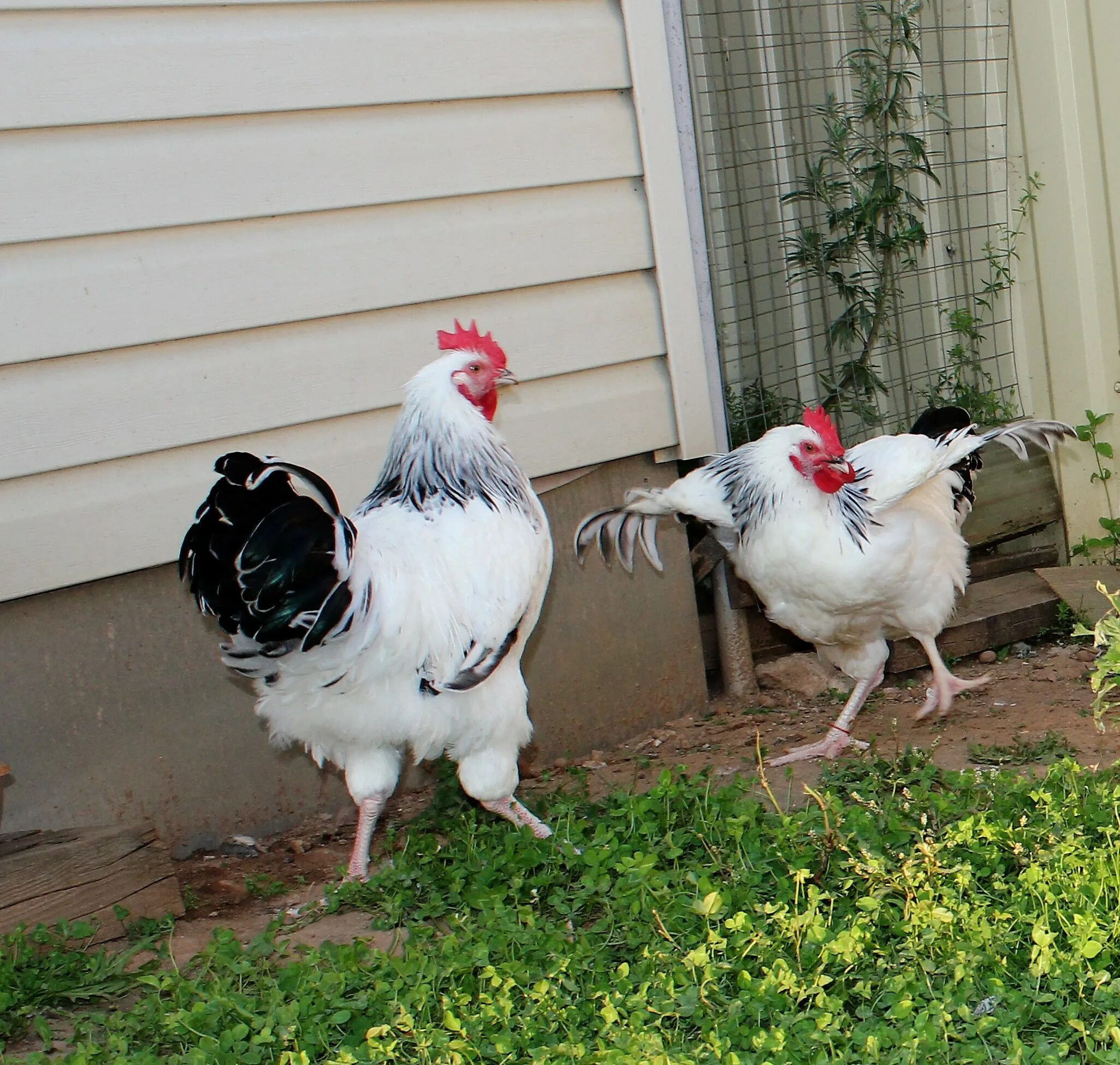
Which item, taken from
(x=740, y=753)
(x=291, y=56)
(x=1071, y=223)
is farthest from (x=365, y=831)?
(x=1071, y=223)

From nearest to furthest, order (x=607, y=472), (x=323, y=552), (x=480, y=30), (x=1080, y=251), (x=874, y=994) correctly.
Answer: (x=874, y=994) → (x=323, y=552) → (x=480, y=30) → (x=607, y=472) → (x=1080, y=251)

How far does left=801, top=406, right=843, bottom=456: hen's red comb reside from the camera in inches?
162

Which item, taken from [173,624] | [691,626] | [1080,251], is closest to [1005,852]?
[691,626]

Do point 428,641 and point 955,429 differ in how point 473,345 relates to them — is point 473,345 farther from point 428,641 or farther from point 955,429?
point 955,429

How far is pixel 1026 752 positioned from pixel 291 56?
11.1ft

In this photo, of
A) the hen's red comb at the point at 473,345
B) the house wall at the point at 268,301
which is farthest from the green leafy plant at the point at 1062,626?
the hen's red comb at the point at 473,345

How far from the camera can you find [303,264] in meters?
4.04

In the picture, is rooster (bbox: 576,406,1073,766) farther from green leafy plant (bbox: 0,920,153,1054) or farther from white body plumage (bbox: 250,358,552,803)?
green leafy plant (bbox: 0,920,153,1054)

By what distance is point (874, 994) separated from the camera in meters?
2.58

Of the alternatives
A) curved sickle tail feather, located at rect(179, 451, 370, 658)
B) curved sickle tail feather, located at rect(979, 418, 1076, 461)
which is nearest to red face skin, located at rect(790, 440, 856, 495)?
curved sickle tail feather, located at rect(979, 418, 1076, 461)

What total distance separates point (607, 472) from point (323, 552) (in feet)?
6.53

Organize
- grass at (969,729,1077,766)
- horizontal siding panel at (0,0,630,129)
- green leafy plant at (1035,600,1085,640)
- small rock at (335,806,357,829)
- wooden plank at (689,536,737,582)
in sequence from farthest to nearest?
green leafy plant at (1035,600,1085,640), wooden plank at (689,536,737,582), small rock at (335,806,357,829), grass at (969,729,1077,766), horizontal siding panel at (0,0,630,129)

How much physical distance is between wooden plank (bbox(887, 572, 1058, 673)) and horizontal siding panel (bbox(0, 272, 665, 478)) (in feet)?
5.99

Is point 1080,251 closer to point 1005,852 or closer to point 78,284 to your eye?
point 1005,852
